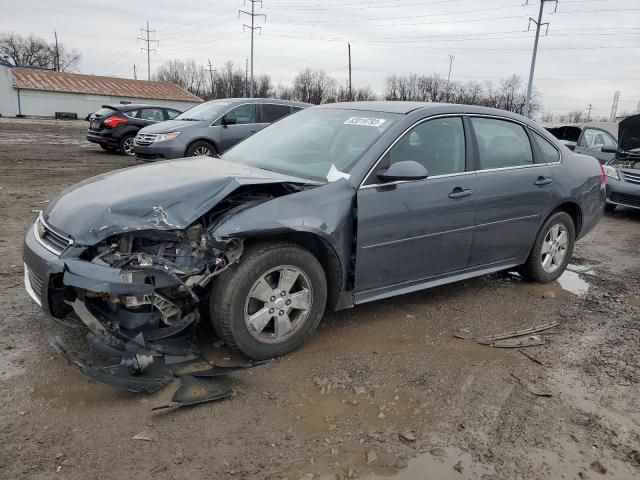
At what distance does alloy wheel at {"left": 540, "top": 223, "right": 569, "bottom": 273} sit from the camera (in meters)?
5.19

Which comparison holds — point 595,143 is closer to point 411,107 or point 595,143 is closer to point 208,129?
point 208,129

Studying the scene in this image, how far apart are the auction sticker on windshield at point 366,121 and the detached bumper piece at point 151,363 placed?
2.03 metres

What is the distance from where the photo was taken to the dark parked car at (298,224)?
305 cm

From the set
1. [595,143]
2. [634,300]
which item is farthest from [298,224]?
[595,143]

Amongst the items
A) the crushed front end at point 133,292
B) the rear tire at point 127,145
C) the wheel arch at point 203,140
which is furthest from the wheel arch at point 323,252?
the rear tire at point 127,145

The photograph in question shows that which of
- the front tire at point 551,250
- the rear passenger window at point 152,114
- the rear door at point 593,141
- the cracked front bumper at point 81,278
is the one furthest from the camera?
the rear passenger window at point 152,114

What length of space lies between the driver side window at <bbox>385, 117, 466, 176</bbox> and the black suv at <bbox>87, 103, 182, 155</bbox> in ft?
41.0

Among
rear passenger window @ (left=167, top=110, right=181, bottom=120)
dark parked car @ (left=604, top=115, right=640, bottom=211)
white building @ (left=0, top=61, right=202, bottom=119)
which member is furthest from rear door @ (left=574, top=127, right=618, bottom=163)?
white building @ (left=0, top=61, right=202, bottom=119)

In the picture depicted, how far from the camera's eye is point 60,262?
2945 mm

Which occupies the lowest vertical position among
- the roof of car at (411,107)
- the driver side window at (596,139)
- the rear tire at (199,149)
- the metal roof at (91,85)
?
the rear tire at (199,149)

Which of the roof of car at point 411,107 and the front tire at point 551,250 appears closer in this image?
the roof of car at point 411,107

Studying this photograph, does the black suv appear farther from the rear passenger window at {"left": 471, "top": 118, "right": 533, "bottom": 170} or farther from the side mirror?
the side mirror

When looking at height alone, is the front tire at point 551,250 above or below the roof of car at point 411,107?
below

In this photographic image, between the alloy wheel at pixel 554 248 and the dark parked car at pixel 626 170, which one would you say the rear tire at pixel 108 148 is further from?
the alloy wheel at pixel 554 248
